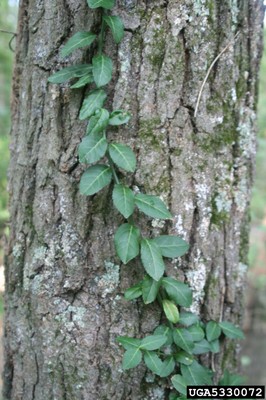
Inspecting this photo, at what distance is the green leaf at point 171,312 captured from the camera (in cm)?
117

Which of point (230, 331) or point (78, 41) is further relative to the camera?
point (230, 331)

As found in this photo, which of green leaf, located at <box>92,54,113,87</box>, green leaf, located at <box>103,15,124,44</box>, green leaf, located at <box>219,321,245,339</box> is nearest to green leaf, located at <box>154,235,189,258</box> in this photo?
green leaf, located at <box>219,321,245,339</box>

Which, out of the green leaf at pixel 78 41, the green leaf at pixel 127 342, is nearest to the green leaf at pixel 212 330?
the green leaf at pixel 127 342

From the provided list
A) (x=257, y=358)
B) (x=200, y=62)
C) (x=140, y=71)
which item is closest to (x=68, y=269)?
(x=140, y=71)

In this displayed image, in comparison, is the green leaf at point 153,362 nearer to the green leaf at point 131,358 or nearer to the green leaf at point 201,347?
the green leaf at point 131,358

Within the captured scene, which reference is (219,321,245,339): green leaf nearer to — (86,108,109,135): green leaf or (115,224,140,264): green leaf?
(115,224,140,264): green leaf

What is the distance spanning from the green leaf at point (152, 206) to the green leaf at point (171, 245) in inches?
3.7

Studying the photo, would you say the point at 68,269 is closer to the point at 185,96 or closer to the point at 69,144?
the point at 69,144

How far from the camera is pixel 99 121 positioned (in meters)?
1.09

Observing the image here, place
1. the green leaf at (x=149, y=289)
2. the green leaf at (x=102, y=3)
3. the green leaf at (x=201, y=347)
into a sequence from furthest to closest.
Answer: the green leaf at (x=201, y=347) < the green leaf at (x=149, y=289) < the green leaf at (x=102, y=3)

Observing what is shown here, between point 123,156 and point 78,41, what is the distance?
0.35m

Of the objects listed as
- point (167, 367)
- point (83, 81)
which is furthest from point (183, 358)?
point (83, 81)

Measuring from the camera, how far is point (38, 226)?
4.09ft

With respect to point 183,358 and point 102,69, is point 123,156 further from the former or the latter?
point 183,358
